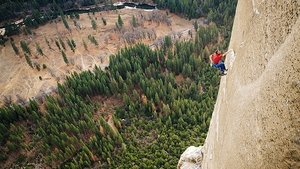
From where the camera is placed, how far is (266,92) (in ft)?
26.7

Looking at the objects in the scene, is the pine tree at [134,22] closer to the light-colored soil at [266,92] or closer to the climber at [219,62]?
the climber at [219,62]

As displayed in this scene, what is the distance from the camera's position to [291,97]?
683cm

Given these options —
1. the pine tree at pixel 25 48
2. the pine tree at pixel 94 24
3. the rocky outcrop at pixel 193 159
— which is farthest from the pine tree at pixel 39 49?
the rocky outcrop at pixel 193 159

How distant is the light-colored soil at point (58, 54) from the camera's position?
5625 centimetres

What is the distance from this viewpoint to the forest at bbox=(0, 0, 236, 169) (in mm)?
39531

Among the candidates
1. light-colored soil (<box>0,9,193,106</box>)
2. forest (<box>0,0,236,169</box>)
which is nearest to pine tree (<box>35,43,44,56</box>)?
light-colored soil (<box>0,9,193,106</box>)

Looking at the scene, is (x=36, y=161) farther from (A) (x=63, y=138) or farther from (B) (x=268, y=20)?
(B) (x=268, y=20)

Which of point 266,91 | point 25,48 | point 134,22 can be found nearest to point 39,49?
point 25,48

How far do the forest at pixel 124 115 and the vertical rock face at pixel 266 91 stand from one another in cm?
2588

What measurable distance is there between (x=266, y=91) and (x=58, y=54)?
192 ft

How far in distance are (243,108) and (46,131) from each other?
128ft

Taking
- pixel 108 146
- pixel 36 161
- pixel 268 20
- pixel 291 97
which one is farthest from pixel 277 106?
pixel 36 161

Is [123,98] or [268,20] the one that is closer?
[268,20]

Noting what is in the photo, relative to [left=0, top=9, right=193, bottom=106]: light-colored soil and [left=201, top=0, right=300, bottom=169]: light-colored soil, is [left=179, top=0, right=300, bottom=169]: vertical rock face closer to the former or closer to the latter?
[left=201, top=0, right=300, bottom=169]: light-colored soil
